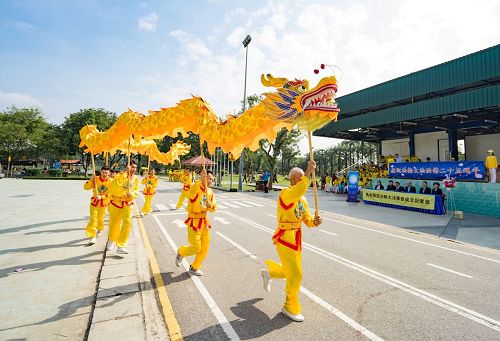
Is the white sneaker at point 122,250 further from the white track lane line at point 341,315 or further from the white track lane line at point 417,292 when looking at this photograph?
the white track lane line at point 417,292

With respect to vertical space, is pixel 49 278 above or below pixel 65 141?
below

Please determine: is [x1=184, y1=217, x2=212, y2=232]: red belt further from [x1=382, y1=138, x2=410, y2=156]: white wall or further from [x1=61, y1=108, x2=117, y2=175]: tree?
[x1=61, y1=108, x2=117, y2=175]: tree

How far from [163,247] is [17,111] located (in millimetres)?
61454

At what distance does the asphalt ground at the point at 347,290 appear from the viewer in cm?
367

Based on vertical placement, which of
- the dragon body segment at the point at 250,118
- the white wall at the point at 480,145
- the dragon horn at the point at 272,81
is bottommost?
the dragon body segment at the point at 250,118

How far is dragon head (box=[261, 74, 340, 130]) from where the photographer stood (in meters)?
3.95

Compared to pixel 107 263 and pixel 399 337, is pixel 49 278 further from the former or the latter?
pixel 399 337

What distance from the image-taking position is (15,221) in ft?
31.9

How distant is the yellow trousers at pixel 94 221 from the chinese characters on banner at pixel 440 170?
57.2 feet

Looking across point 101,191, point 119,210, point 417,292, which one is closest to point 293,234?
point 417,292

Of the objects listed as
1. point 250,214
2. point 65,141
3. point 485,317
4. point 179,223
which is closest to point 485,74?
point 250,214

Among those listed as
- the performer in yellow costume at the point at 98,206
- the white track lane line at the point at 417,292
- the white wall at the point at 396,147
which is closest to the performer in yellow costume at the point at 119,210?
the performer in yellow costume at the point at 98,206

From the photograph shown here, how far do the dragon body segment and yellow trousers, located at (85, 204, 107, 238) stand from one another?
2154mm

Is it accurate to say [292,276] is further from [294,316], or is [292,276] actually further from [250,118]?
[250,118]
